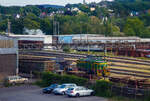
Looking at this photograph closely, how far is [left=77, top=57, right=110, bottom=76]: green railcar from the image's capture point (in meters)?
13.4

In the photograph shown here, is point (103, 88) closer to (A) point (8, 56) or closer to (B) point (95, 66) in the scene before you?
(B) point (95, 66)

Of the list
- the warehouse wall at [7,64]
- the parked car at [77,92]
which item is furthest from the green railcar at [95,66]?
the parked car at [77,92]

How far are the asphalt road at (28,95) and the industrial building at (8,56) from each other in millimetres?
2416

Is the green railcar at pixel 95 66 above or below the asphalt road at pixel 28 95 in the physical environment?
above

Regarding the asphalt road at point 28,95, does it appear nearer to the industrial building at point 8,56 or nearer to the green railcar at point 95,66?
the industrial building at point 8,56

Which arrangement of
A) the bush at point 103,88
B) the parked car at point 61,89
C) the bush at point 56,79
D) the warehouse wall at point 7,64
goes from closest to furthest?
the bush at point 103,88
the parked car at point 61,89
the bush at point 56,79
the warehouse wall at point 7,64

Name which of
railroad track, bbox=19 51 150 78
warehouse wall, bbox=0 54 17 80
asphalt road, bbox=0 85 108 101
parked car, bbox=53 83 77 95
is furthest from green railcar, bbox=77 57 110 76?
parked car, bbox=53 83 77 95

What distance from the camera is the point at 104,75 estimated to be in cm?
1331

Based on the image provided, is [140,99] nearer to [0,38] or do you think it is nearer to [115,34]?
[0,38]

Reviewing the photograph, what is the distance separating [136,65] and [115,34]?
15340 mm

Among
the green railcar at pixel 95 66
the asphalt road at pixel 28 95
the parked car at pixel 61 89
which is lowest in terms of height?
the asphalt road at pixel 28 95

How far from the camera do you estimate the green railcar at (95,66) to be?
44.1ft

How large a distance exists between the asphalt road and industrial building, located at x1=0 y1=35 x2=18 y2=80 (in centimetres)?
242

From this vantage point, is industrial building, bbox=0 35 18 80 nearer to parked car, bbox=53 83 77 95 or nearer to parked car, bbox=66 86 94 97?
parked car, bbox=53 83 77 95
